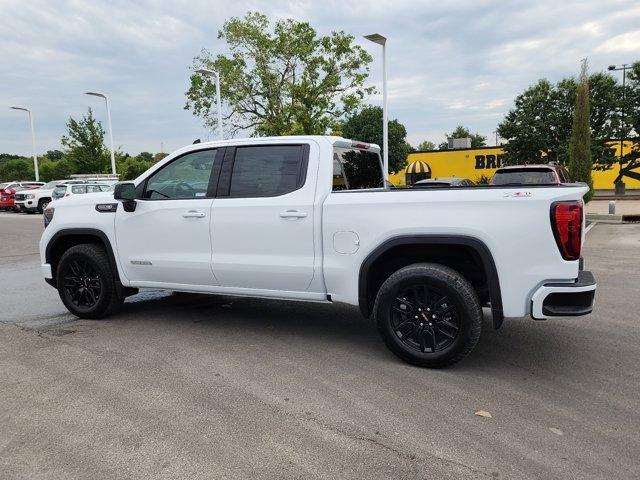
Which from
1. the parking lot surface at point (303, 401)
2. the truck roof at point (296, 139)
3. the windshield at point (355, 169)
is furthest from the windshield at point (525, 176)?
the truck roof at point (296, 139)

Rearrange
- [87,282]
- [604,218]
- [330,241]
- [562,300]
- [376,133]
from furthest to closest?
[376,133] < [604,218] < [87,282] < [330,241] < [562,300]

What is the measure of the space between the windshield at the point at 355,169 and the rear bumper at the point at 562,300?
6.46 feet

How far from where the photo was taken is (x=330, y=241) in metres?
4.49

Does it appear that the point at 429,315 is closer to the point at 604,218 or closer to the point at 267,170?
the point at 267,170

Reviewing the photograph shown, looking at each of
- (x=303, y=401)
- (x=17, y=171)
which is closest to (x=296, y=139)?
(x=303, y=401)

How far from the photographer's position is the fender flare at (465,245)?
3.92 m

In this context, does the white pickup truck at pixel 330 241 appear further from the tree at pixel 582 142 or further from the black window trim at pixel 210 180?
the tree at pixel 582 142

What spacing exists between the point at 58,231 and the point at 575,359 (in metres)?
5.35

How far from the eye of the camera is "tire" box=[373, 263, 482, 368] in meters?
4.03

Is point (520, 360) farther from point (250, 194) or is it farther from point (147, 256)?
point (147, 256)

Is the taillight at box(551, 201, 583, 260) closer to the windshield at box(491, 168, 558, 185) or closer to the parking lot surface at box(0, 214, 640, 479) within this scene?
the parking lot surface at box(0, 214, 640, 479)

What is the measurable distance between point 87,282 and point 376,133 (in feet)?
190

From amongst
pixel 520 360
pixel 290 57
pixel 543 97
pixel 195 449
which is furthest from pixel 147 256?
pixel 543 97

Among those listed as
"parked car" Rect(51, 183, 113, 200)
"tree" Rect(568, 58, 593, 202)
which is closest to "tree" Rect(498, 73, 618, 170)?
"tree" Rect(568, 58, 593, 202)
